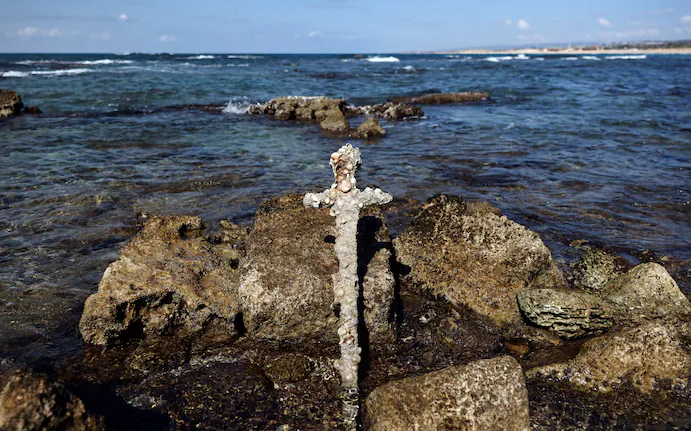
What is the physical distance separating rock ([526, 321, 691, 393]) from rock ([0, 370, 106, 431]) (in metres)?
3.72

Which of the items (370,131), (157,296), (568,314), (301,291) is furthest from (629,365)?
(370,131)

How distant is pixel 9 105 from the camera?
20.6 metres

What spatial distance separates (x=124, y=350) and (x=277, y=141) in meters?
12.4

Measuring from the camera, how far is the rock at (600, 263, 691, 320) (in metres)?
5.17

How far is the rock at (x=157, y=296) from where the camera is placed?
4.62m

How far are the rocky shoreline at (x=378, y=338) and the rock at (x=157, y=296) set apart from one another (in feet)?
Result: 0.06

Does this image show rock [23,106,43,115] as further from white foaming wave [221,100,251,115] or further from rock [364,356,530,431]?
rock [364,356,530,431]

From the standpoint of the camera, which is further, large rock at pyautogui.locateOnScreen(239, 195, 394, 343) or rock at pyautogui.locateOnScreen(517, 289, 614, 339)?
rock at pyautogui.locateOnScreen(517, 289, 614, 339)

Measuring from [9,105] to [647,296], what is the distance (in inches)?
984

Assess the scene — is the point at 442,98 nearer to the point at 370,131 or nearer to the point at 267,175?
the point at 370,131

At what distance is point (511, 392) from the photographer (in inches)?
135

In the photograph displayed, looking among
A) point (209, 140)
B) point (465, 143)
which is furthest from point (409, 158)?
point (209, 140)

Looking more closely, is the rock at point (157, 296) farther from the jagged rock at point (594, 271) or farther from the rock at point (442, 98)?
the rock at point (442, 98)

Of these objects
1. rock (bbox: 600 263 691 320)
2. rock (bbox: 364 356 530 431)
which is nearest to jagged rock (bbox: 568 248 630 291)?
rock (bbox: 600 263 691 320)
